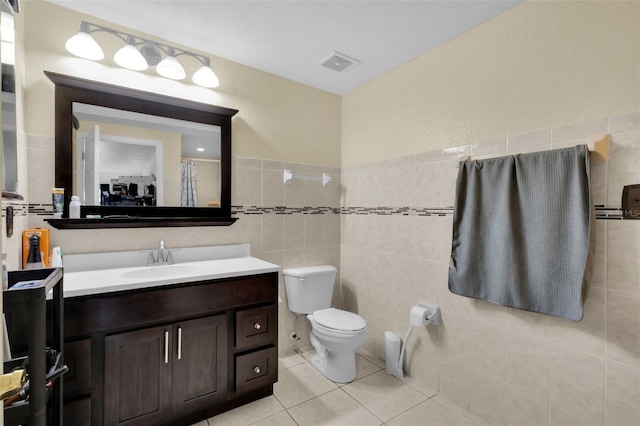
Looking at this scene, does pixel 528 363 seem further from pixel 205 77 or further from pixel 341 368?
pixel 205 77

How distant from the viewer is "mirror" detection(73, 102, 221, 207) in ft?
6.12

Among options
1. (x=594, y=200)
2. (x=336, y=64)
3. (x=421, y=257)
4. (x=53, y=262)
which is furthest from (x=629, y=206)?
(x=53, y=262)

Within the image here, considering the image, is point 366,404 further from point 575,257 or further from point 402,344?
point 575,257

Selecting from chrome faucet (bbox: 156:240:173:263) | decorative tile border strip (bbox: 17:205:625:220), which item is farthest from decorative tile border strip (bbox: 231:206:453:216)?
chrome faucet (bbox: 156:240:173:263)

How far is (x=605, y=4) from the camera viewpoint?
1431mm

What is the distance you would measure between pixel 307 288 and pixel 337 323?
408 millimetres

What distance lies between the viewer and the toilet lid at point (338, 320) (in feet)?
7.00

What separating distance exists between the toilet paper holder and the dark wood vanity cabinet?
0.88m

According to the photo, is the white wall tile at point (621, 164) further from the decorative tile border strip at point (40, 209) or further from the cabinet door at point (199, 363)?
the decorative tile border strip at point (40, 209)

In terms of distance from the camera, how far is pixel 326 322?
2.19 meters

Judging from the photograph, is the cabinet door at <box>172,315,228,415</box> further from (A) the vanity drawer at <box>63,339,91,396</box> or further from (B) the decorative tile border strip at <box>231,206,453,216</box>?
(B) the decorative tile border strip at <box>231,206,453,216</box>

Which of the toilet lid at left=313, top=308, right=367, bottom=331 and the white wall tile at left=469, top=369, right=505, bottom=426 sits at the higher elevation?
the toilet lid at left=313, top=308, right=367, bottom=331

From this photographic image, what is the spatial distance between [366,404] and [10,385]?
185cm

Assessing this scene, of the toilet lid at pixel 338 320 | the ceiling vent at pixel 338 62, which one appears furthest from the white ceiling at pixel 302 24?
the toilet lid at pixel 338 320
